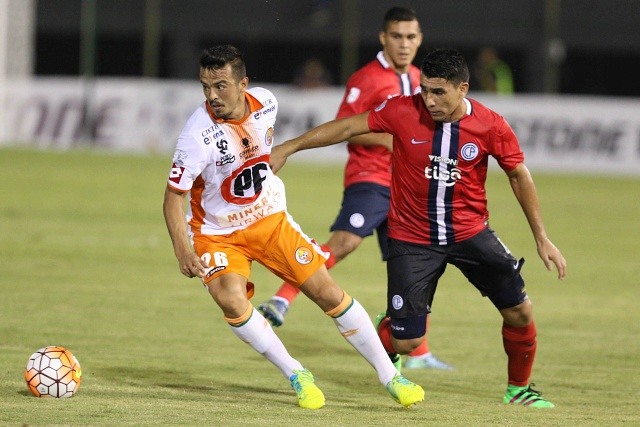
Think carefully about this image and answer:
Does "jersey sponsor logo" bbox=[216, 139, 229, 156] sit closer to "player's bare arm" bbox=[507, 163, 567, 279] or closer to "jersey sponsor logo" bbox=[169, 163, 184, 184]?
"jersey sponsor logo" bbox=[169, 163, 184, 184]

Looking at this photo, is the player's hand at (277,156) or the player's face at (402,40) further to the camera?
the player's face at (402,40)

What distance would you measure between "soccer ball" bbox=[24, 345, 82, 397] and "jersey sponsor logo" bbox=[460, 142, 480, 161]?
243cm

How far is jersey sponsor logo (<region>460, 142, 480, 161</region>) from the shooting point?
6.76 metres

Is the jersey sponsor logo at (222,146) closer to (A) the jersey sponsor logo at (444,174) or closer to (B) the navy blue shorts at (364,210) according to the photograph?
(A) the jersey sponsor logo at (444,174)

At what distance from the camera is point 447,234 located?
6973 mm

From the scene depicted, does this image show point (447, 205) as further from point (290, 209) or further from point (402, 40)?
point (290, 209)

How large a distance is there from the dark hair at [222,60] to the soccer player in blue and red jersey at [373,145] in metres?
2.19

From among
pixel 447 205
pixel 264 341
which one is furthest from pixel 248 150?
pixel 447 205

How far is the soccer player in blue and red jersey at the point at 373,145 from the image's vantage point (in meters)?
8.81

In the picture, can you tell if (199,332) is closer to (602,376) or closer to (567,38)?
(602,376)

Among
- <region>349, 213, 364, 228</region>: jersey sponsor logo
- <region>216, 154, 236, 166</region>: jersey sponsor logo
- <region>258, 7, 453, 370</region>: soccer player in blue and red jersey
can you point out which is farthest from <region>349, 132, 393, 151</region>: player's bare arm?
<region>216, 154, 236, 166</region>: jersey sponsor logo

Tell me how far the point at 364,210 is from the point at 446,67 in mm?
2393

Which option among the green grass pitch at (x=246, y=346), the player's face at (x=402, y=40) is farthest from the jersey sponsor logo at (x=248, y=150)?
the player's face at (x=402, y=40)

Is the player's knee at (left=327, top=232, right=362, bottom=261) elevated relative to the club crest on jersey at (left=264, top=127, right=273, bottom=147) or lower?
lower
